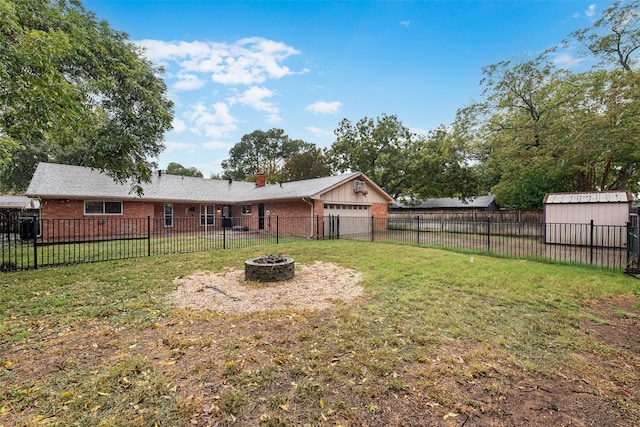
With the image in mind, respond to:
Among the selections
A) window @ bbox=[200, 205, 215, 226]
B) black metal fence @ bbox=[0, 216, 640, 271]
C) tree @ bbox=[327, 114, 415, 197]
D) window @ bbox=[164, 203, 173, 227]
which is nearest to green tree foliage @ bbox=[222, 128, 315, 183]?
tree @ bbox=[327, 114, 415, 197]

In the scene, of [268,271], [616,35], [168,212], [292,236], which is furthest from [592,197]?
[168,212]

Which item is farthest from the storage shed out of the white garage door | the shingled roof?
the shingled roof

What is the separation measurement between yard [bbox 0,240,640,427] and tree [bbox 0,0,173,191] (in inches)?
148

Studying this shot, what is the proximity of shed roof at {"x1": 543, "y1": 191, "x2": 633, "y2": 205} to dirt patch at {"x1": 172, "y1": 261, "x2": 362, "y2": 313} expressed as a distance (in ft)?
39.5

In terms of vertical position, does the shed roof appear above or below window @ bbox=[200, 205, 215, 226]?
above

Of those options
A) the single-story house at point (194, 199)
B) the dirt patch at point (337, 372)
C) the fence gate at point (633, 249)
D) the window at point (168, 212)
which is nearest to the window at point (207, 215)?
the single-story house at point (194, 199)

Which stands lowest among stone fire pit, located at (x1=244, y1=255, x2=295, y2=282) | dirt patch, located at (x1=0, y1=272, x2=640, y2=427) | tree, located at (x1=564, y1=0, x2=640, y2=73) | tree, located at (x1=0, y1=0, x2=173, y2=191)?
dirt patch, located at (x1=0, y1=272, x2=640, y2=427)

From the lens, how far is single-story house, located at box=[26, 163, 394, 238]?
14.8 m

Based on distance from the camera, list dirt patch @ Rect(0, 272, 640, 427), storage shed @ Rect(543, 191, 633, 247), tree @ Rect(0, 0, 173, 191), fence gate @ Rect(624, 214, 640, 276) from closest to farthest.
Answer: dirt patch @ Rect(0, 272, 640, 427)
tree @ Rect(0, 0, 173, 191)
fence gate @ Rect(624, 214, 640, 276)
storage shed @ Rect(543, 191, 633, 247)

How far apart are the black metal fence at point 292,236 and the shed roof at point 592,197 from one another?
3.77 ft

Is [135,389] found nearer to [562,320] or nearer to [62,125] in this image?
[562,320]

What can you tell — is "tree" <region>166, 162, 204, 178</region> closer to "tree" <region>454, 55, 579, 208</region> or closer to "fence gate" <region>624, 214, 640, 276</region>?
"tree" <region>454, 55, 579, 208</region>

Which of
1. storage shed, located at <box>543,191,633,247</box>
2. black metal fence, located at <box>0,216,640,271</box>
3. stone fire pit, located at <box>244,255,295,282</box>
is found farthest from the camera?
storage shed, located at <box>543,191,633,247</box>

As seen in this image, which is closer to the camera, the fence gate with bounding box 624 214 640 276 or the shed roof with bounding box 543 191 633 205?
the fence gate with bounding box 624 214 640 276
